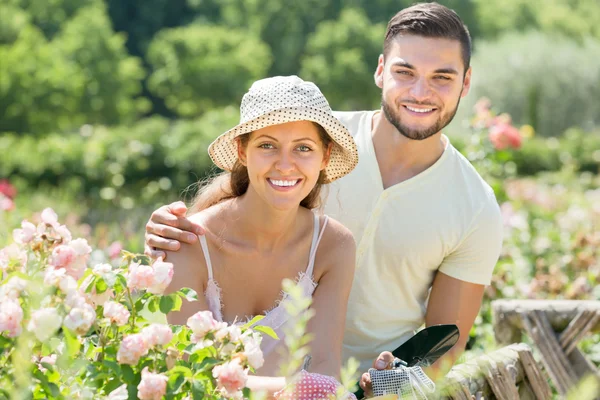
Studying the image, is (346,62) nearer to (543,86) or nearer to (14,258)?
(543,86)

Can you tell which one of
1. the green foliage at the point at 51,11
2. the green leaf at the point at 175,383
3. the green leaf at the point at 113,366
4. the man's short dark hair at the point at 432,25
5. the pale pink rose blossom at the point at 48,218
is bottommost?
the green leaf at the point at 175,383

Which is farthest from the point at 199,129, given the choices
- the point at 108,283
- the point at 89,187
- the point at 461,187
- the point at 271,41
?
the point at 271,41

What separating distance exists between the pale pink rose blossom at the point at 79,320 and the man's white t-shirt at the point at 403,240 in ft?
5.97

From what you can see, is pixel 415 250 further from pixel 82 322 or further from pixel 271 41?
pixel 271 41

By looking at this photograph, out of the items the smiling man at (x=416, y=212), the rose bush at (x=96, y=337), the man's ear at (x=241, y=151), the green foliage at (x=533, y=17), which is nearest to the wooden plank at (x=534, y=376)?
the smiling man at (x=416, y=212)

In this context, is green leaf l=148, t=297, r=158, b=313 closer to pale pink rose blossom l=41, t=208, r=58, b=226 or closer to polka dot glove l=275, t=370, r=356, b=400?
pale pink rose blossom l=41, t=208, r=58, b=226

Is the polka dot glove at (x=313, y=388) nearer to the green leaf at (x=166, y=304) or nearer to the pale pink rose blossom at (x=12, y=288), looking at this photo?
the green leaf at (x=166, y=304)

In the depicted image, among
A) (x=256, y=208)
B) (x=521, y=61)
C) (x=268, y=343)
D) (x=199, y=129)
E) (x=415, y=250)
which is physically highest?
(x=521, y=61)

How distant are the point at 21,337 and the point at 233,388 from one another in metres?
0.36

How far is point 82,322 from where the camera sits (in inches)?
57.3

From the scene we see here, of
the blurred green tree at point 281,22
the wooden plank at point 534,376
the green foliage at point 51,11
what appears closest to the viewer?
the wooden plank at point 534,376

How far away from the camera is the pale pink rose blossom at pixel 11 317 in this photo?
1393mm

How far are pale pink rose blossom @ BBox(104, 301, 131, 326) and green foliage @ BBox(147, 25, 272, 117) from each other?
2989cm

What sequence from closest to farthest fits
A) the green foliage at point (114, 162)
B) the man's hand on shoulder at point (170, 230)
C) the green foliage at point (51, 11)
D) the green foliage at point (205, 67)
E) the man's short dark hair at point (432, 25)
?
the man's hand on shoulder at point (170, 230) → the man's short dark hair at point (432, 25) → the green foliage at point (114, 162) → the green foliage at point (205, 67) → the green foliage at point (51, 11)
